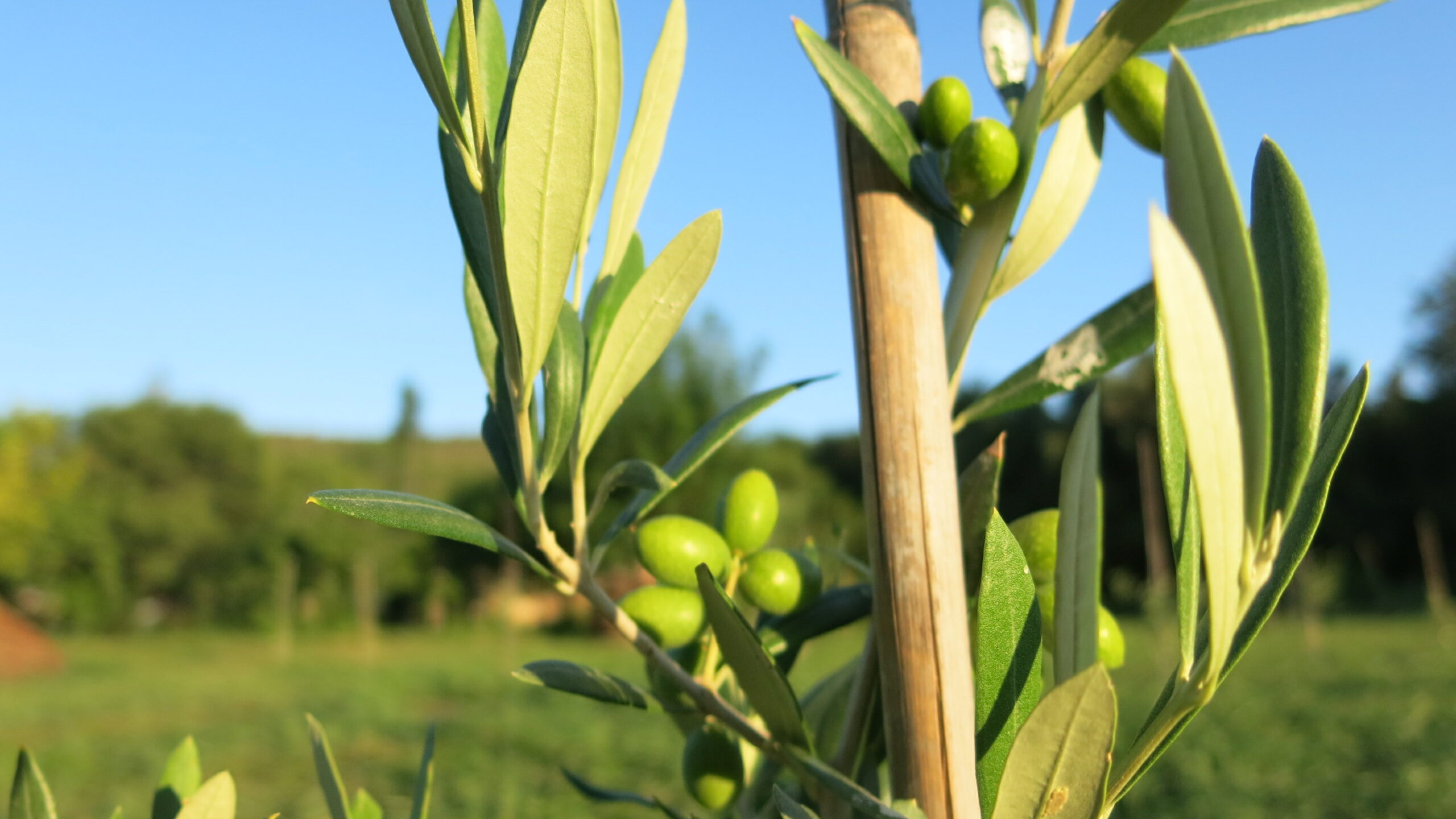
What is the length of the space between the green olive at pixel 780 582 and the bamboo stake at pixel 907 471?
77 millimetres

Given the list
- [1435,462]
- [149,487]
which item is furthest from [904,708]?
[149,487]

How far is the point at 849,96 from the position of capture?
0.33 metres

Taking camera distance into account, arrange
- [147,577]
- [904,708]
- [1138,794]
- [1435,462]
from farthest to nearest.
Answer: [147,577] < [1435,462] < [1138,794] < [904,708]

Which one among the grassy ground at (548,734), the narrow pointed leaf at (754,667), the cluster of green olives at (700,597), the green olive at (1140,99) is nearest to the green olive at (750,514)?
the cluster of green olives at (700,597)

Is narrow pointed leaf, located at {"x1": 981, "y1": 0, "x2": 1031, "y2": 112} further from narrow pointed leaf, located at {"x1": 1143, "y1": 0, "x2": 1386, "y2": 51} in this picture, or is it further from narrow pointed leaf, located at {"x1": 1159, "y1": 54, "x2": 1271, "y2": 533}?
narrow pointed leaf, located at {"x1": 1159, "y1": 54, "x2": 1271, "y2": 533}

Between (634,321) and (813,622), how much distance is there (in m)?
0.15

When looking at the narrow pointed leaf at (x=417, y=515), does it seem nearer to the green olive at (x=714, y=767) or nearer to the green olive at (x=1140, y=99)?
the green olive at (x=714, y=767)

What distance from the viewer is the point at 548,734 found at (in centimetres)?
556

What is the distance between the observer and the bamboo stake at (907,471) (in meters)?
0.30

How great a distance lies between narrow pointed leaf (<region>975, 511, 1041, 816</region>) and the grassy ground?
1424 mm

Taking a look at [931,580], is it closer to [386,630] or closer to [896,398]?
[896,398]

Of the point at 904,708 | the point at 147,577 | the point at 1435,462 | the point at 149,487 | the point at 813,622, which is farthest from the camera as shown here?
the point at 149,487

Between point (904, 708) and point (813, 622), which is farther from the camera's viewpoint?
point (813, 622)

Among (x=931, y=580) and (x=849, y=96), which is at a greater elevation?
(x=849, y=96)
